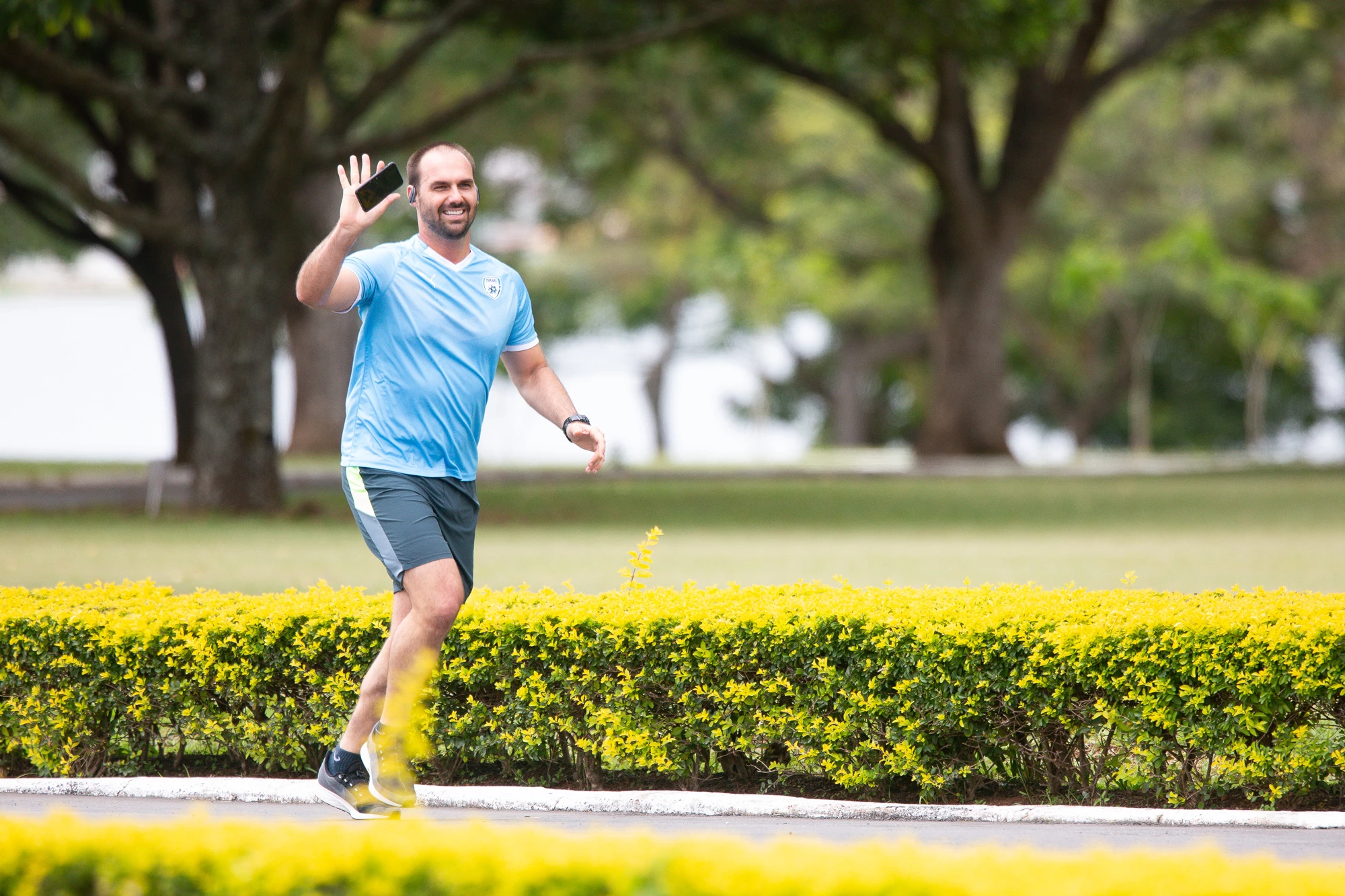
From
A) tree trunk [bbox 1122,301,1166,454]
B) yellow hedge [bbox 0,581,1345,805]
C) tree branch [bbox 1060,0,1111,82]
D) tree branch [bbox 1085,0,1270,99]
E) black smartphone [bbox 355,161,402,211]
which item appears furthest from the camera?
tree trunk [bbox 1122,301,1166,454]

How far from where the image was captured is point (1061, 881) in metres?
2.57

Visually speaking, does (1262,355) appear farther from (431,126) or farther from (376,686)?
(376,686)

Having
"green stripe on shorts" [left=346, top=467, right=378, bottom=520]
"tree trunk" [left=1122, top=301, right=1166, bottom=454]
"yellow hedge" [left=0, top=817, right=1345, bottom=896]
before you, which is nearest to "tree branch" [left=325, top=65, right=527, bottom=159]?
"green stripe on shorts" [left=346, top=467, right=378, bottom=520]

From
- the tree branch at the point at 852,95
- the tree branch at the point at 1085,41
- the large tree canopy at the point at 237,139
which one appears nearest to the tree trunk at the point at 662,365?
the tree branch at the point at 852,95

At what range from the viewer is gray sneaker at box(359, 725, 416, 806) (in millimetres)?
4430

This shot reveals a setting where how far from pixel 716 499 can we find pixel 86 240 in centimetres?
953

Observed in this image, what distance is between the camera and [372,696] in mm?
4668

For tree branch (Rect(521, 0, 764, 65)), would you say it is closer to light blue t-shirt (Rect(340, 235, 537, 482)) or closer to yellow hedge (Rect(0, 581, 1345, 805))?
yellow hedge (Rect(0, 581, 1345, 805))

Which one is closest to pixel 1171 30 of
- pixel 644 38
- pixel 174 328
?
pixel 644 38

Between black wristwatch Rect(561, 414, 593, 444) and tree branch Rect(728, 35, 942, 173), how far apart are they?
62.6ft

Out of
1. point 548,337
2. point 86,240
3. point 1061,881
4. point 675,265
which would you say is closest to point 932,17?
point 86,240

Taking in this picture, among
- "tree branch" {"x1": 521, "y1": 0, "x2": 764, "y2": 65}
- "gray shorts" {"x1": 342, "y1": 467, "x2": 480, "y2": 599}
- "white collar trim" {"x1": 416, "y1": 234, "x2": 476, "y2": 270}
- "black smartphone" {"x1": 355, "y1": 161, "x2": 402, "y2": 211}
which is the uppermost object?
"tree branch" {"x1": 521, "y1": 0, "x2": 764, "y2": 65}

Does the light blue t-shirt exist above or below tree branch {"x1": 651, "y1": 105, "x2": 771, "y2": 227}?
below

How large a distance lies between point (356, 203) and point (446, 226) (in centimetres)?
34
